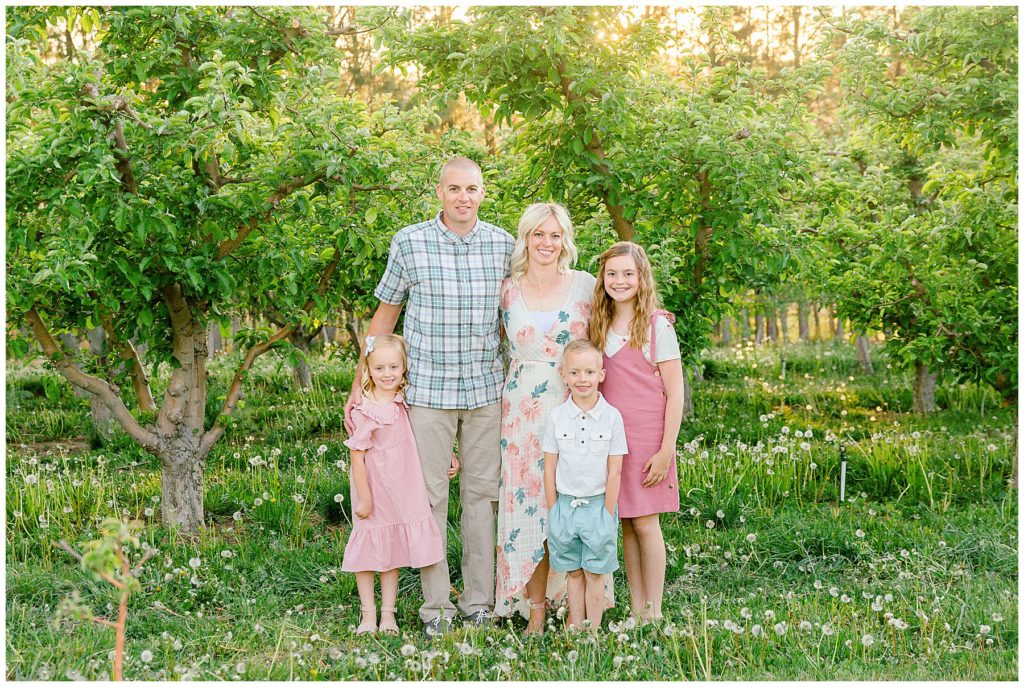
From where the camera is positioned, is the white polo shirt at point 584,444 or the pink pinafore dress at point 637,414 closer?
the white polo shirt at point 584,444

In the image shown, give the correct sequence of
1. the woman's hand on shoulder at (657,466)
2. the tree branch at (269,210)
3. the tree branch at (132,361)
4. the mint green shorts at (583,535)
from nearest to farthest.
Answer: the mint green shorts at (583,535) → the woman's hand on shoulder at (657,466) → the tree branch at (269,210) → the tree branch at (132,361)

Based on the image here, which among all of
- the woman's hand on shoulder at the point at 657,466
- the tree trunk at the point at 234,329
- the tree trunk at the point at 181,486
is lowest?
the tree trunk at the point at 181,486

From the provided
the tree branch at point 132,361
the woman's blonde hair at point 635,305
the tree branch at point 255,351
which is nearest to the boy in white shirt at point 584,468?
the woman's blonde hair at point 635,305

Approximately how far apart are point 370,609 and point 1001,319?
506cm

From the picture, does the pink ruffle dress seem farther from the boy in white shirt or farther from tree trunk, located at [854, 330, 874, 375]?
tree trunk, located at [854, 330, 874, 375]

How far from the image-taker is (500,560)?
3717 mm

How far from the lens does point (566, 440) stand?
136 inches

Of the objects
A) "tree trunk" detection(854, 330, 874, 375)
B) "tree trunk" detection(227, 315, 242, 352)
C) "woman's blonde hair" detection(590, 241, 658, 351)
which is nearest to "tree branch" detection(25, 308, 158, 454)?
"tree trunk" detection(227, 315, 242, 352)

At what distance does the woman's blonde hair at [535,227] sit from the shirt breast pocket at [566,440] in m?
0.69

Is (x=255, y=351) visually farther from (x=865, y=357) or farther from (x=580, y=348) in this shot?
(x=865, y=357)

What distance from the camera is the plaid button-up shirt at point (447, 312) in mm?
3648

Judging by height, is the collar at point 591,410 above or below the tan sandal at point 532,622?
above

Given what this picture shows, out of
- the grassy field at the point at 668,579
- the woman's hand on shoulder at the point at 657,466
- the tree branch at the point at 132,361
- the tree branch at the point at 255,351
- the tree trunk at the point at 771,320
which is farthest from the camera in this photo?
the tree trunk at the point at 771,320

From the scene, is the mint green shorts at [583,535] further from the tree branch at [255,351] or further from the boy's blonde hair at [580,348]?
the tree branch at [255,351]
